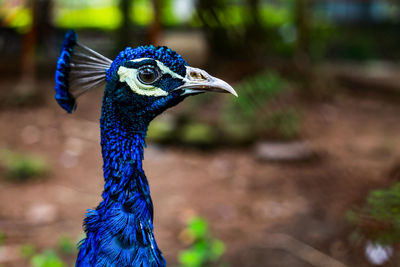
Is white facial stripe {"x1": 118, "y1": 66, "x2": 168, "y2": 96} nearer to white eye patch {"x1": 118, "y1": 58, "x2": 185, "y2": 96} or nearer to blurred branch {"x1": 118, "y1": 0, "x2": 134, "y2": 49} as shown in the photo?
white eye patch {"x1": 118, "y1": 58, "x2": 185, "y2": 96}

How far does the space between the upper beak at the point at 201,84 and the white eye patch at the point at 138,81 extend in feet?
0.07

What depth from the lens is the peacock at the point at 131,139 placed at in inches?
46.8

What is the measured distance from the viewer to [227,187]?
383 centimetres

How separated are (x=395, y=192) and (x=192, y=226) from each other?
1.01m

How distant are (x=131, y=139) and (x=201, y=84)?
24 centimetres

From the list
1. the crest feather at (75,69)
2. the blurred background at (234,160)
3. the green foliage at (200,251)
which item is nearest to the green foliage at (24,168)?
the blurred background at (234,160)

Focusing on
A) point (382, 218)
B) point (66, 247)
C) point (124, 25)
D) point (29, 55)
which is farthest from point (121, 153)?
point (124, 25)

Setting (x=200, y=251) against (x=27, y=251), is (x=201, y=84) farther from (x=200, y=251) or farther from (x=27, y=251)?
(x=27, y=251)

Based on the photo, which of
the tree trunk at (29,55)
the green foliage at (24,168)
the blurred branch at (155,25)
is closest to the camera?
the green foliage at (24,168)

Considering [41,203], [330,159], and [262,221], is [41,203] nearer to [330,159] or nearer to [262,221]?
[262,221]

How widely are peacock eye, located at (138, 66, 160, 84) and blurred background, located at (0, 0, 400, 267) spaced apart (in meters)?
0.29

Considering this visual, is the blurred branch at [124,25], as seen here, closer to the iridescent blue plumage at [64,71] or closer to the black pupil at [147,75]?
the iridescent blue plumage at [64,71]

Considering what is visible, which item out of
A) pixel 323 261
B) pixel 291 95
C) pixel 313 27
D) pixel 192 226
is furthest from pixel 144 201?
pixel 313 27

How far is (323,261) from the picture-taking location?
2541 millimetres
